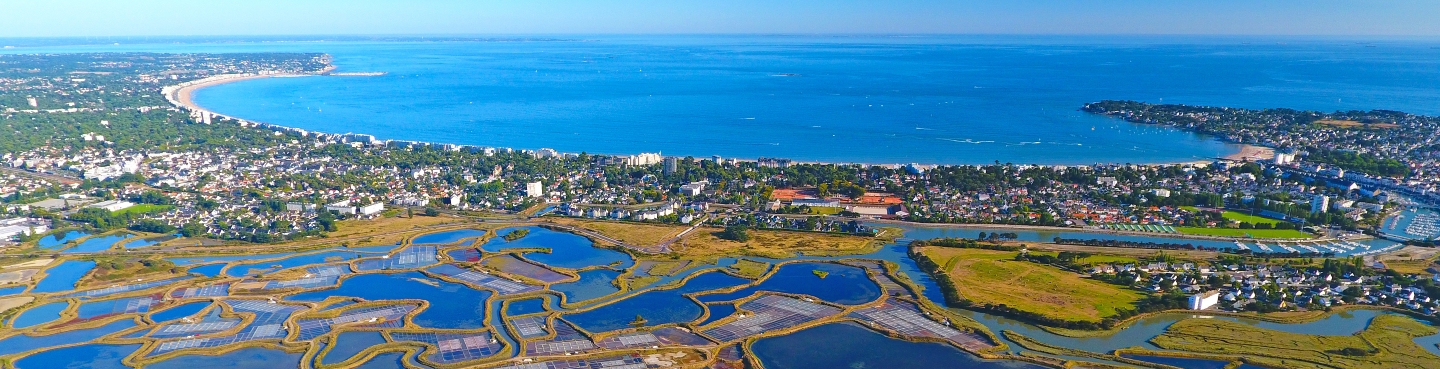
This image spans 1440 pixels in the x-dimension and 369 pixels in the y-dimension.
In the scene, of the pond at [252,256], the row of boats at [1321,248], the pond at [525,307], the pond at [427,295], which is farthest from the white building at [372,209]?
the row of boats at [1321,248]

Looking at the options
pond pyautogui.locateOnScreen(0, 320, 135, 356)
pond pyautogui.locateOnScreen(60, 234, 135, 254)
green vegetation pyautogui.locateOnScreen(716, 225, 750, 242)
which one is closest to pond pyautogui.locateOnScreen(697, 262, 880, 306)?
green vegetation pyautogui.locateOnScreen(716, 225, 750, 242)

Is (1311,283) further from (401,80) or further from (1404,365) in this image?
(401,80)

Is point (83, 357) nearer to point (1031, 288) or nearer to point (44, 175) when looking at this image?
point (1031, 288)

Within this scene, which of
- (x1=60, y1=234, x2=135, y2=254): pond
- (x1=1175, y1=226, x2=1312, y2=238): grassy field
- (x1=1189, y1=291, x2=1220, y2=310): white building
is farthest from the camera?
(x1=1175, y1=226, x2=1312, y2=238): grassy field

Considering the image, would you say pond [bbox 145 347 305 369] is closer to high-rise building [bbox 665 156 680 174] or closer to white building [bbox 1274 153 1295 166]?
high-rise building [bbox 665 156 680 174]

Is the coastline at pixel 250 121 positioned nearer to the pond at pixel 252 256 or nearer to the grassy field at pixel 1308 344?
the pond at pixel 252 256

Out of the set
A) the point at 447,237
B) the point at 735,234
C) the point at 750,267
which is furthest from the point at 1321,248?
the point at 447,237
